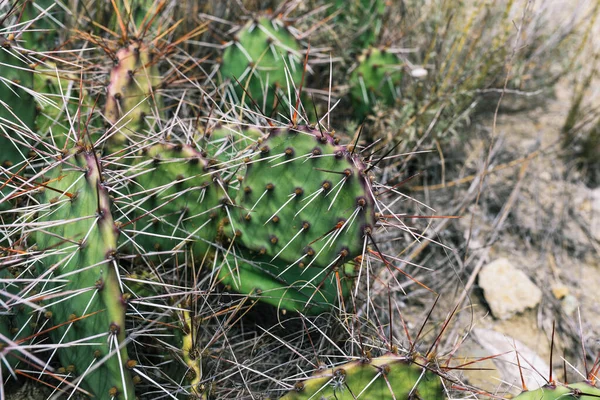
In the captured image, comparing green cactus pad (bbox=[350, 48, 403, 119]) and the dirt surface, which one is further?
green cactus pad (bbox=[350, 48, 403, 119])

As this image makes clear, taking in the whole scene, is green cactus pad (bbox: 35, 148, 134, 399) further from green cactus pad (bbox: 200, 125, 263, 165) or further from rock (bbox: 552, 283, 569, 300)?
rock (bbox: 552, 283, 569, 300)

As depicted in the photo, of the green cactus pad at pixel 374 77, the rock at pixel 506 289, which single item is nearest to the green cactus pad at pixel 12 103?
the green cactus pad at pixel 374 77

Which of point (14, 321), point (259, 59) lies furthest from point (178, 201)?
point (259, 59)

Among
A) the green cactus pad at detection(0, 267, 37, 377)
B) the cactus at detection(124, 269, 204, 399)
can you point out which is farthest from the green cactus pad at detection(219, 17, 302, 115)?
the green cactus pad at detection(0, 267, 37, 377)

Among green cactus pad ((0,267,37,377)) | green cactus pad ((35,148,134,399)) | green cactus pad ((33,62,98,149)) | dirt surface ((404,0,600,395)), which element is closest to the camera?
green cactus pad ((35,148,134,399))

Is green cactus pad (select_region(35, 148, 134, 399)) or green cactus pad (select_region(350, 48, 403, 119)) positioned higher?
green cactus pad (select_region(350, 48, 403, 119))

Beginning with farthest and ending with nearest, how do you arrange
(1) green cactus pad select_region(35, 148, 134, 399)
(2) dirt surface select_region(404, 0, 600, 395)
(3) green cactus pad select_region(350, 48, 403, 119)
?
(3) green cactus pad select_region(350, 48, 403, 119) < (2) dirt surface select_region(404, 0, 600, 395) < (1) green cactus pad select_region(35, 148, 134, 399)

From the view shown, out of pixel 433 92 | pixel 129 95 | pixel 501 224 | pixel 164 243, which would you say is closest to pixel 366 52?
pixel 433 92
